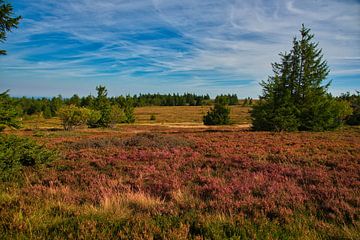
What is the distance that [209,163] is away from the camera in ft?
37.1

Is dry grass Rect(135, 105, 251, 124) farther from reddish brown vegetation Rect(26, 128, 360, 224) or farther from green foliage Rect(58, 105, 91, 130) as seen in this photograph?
reddish brown vegetation Rect(26, 128, 360, 224)

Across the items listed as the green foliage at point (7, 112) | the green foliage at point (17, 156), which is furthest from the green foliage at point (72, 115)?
the green foliage at point (7, 112)

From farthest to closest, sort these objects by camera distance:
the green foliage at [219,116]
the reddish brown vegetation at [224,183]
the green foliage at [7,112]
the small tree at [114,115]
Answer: the green foliage at [219,116] < the small tree at [114,115] < the green foliage at [7,112] < the reddish brown vegetation at [224,183]

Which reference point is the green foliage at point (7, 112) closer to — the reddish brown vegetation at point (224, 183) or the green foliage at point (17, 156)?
the green foliage at point (17, 156)

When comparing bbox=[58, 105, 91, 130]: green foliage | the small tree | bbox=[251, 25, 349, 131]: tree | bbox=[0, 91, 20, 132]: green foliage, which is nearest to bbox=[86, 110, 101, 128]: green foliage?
bbox=[58, 105, 91, 130]: green foliage

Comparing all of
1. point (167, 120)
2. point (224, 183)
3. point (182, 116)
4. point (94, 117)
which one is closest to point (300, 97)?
point (224, 183)

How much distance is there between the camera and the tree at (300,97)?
30.8 metres

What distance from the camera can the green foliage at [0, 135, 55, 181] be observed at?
8461mm

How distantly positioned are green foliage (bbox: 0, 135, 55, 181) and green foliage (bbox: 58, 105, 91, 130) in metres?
43.6

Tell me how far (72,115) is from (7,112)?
46146 millimetres

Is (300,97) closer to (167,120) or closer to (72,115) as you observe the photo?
(72,115)

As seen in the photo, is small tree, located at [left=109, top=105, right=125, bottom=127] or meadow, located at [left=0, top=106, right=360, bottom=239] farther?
small tree, located at [left=109, top=105, right=125, bottom=127]

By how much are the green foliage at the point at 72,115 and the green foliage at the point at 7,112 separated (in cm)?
4533

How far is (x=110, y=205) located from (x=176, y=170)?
14.9 ft
